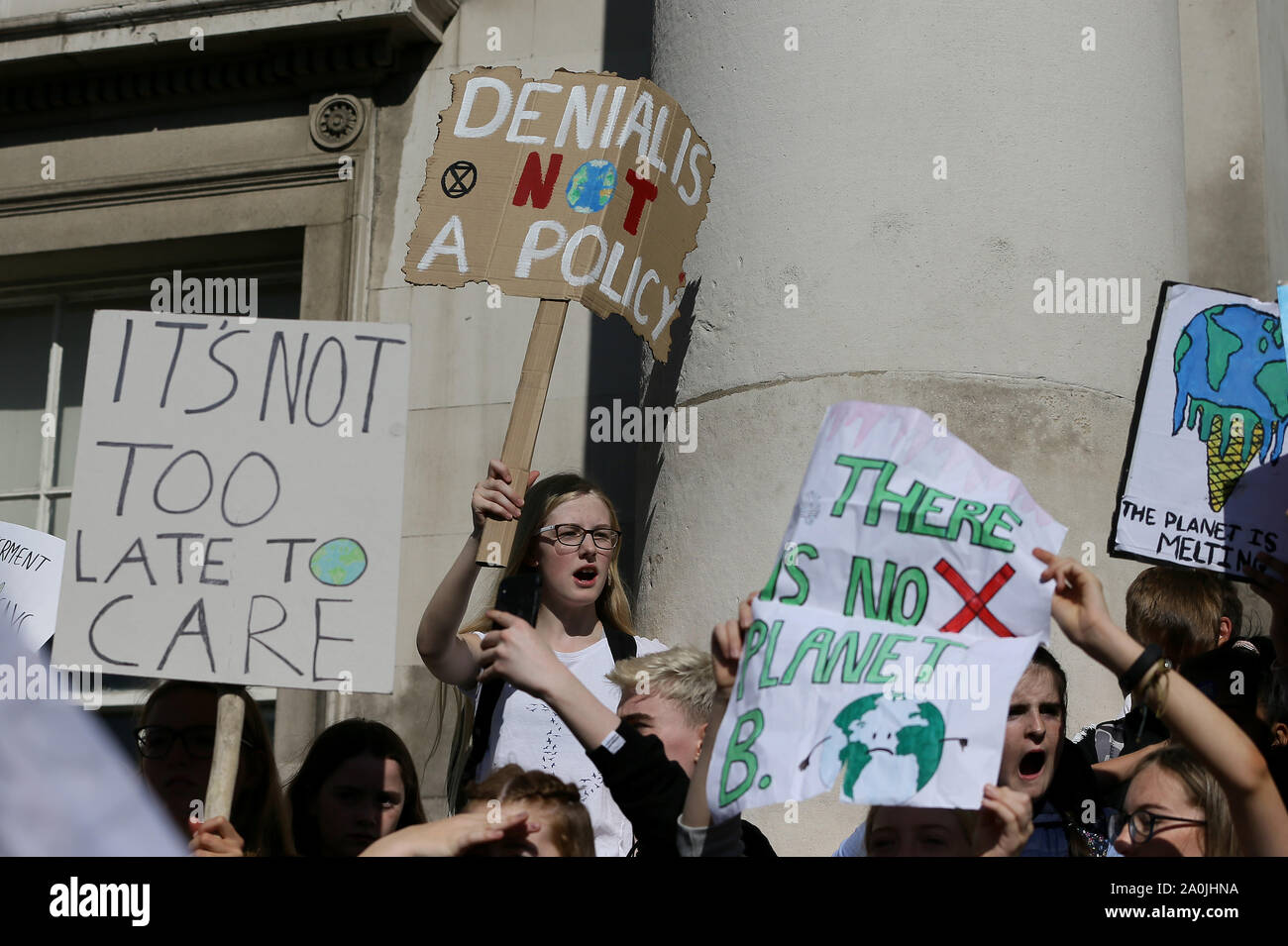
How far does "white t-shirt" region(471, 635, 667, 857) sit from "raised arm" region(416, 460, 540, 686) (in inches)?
6.1

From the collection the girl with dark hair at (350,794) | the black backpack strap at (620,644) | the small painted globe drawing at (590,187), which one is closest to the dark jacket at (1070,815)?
the black backpack strap at (620,644)

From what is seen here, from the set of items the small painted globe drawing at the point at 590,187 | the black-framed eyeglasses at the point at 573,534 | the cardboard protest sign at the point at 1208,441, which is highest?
the small painted globe drawing at the point at 590,187

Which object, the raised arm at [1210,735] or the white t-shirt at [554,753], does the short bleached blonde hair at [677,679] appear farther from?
the raised arm at [1210,735]

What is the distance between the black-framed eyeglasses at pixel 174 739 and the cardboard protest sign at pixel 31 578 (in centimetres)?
128

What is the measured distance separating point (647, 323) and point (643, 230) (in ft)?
0.95

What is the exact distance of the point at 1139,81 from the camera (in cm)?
611

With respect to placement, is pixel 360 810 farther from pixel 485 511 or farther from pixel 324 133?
pixel 324 133

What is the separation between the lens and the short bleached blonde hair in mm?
3979

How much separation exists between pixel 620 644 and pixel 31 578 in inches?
80.1

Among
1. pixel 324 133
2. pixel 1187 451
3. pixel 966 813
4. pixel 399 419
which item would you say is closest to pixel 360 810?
pixel 399 419

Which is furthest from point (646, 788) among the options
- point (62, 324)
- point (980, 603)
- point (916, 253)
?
point (62, 324)

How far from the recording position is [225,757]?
378cm

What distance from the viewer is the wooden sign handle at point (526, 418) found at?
14.4 ft

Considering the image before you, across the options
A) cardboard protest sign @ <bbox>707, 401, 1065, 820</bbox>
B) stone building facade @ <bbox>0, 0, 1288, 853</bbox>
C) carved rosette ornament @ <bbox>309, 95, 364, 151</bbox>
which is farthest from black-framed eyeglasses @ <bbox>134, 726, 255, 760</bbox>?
carved rosette ornament @ <bbox>309, 95, 364, 151</bbox>
